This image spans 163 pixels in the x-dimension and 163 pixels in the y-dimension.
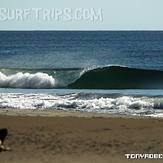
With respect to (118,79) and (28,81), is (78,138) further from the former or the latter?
(118,79)

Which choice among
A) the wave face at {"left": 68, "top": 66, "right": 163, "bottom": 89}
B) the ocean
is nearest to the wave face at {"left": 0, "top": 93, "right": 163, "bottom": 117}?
the ocean

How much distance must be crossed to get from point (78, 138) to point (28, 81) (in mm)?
18080

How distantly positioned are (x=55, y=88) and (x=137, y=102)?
1028cm

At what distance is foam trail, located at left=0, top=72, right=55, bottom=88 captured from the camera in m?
28.2

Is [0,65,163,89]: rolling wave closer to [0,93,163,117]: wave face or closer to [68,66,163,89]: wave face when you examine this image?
[68,66,163,89]: wave face

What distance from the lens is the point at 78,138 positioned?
11.1 meters

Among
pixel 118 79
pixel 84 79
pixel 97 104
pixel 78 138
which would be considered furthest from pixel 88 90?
pixel 78 138

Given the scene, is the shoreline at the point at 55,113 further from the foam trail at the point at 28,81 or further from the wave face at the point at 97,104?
the foam trail at the point at 28,81

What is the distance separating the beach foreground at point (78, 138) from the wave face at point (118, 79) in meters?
13.1

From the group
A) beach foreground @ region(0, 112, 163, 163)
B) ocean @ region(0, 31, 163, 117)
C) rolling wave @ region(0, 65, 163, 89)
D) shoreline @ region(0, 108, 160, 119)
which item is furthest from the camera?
rolling wave @ region(0, 65, 163, 89)

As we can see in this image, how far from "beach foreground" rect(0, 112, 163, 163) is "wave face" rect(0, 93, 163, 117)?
2097mm

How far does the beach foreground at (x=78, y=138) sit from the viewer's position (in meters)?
9.55

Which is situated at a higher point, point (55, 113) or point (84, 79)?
point (84, 79)

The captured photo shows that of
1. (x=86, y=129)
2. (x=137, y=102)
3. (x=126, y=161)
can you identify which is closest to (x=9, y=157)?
(x=126, y=161)
